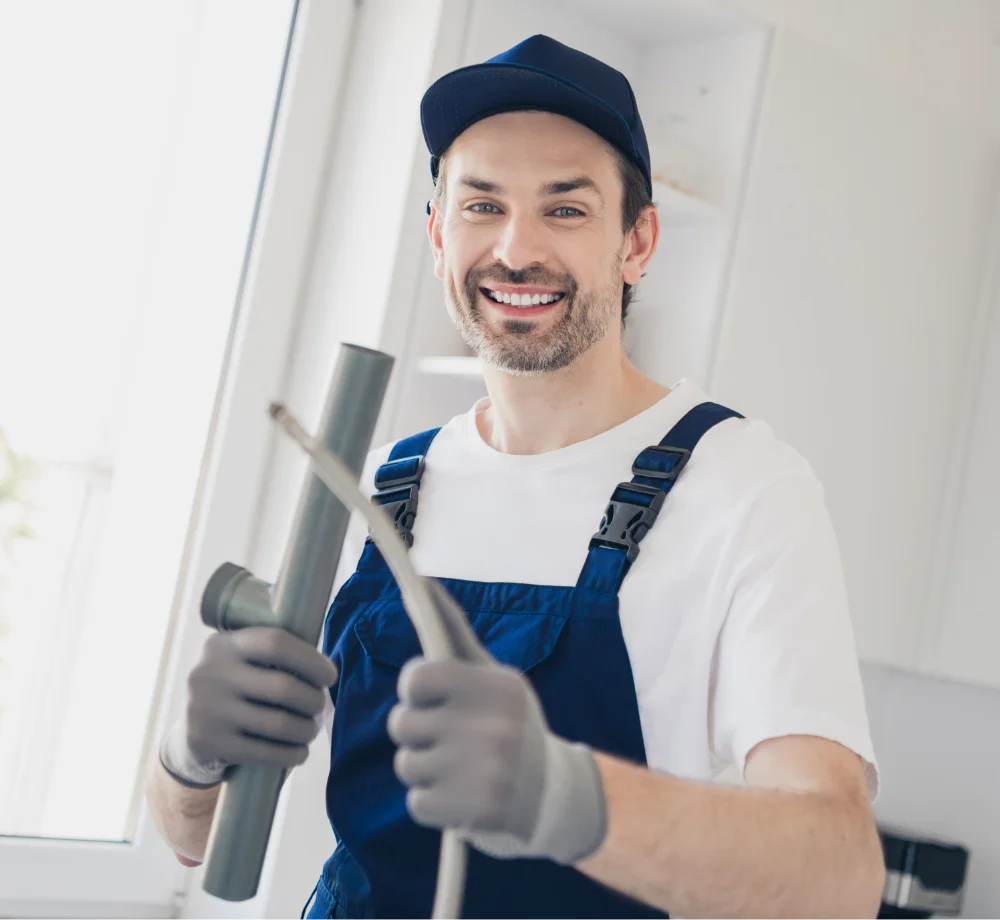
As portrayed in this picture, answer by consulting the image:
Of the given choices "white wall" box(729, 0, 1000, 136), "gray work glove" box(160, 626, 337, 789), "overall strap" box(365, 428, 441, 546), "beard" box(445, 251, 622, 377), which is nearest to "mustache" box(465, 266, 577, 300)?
"beard" box(445, 251, 622, 377)

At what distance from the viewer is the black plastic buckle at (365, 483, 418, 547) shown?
1.27 metres

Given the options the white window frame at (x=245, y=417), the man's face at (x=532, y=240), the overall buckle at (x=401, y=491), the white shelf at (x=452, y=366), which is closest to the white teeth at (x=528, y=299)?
the man's face at (x=532, y=240)

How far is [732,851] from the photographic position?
0.80 metres

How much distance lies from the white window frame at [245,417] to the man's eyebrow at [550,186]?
718 mm

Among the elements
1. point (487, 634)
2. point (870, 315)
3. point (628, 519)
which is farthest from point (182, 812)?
point (870, 315)

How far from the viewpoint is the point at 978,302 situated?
244 centimetres

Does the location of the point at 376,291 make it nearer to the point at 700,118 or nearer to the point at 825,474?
the point at 700,118

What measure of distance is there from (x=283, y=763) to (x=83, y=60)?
1.52 m

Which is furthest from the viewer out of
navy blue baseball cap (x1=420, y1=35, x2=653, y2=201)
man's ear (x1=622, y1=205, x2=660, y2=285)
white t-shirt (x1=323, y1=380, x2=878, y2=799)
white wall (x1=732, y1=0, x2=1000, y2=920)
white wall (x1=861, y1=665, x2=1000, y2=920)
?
white wall (x1=861, y1=665, x2=1000, y2=920)

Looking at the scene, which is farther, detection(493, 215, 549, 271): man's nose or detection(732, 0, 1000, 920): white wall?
detection(732, 0, 1000, 920): white wall

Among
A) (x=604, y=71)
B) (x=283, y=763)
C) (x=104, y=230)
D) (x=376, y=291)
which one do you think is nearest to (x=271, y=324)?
(x=376, y=291)

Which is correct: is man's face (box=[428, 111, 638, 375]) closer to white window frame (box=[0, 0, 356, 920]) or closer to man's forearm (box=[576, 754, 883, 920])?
man's forearm (box=[576, 754, 883, 920])

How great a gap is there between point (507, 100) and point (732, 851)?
30.4 inches

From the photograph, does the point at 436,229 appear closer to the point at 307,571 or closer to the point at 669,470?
the point at 669,470
